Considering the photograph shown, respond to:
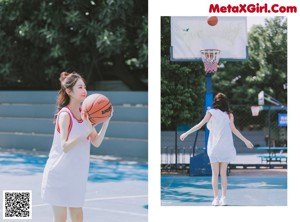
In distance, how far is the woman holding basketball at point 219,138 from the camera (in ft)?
17.4

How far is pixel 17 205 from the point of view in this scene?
502 cm

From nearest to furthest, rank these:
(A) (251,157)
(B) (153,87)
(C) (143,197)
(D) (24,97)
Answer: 1. (B) (153,87)
2. (A) (251,157)
3. (C) (143,197)
4. (D) (24,97)

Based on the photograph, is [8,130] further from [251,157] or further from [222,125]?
[222,125]

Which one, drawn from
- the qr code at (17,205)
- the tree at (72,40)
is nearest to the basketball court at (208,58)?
the qr code at (17,205)

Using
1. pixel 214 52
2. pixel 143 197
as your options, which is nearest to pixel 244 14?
pixel 214 52

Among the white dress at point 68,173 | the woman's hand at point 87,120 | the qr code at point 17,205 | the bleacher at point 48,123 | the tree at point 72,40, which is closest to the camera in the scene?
the white dress at point 68,173

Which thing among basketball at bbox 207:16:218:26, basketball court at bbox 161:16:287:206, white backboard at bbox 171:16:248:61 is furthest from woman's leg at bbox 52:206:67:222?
basketball at bbox 207:16:218:26

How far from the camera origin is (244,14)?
5180 mm

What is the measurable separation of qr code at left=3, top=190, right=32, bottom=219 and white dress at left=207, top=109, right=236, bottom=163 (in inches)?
64.9

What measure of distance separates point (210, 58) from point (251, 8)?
1.84ft

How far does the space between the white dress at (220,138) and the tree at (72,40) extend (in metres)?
7.03

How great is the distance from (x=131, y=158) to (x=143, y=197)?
16.9 feet

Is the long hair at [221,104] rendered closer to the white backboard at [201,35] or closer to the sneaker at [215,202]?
the white backboard at [201,35]

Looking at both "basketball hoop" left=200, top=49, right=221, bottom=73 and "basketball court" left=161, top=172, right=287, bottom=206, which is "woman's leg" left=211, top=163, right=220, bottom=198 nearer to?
Answer: "basketball court" left=161, top=172, right=287, bottom=206
